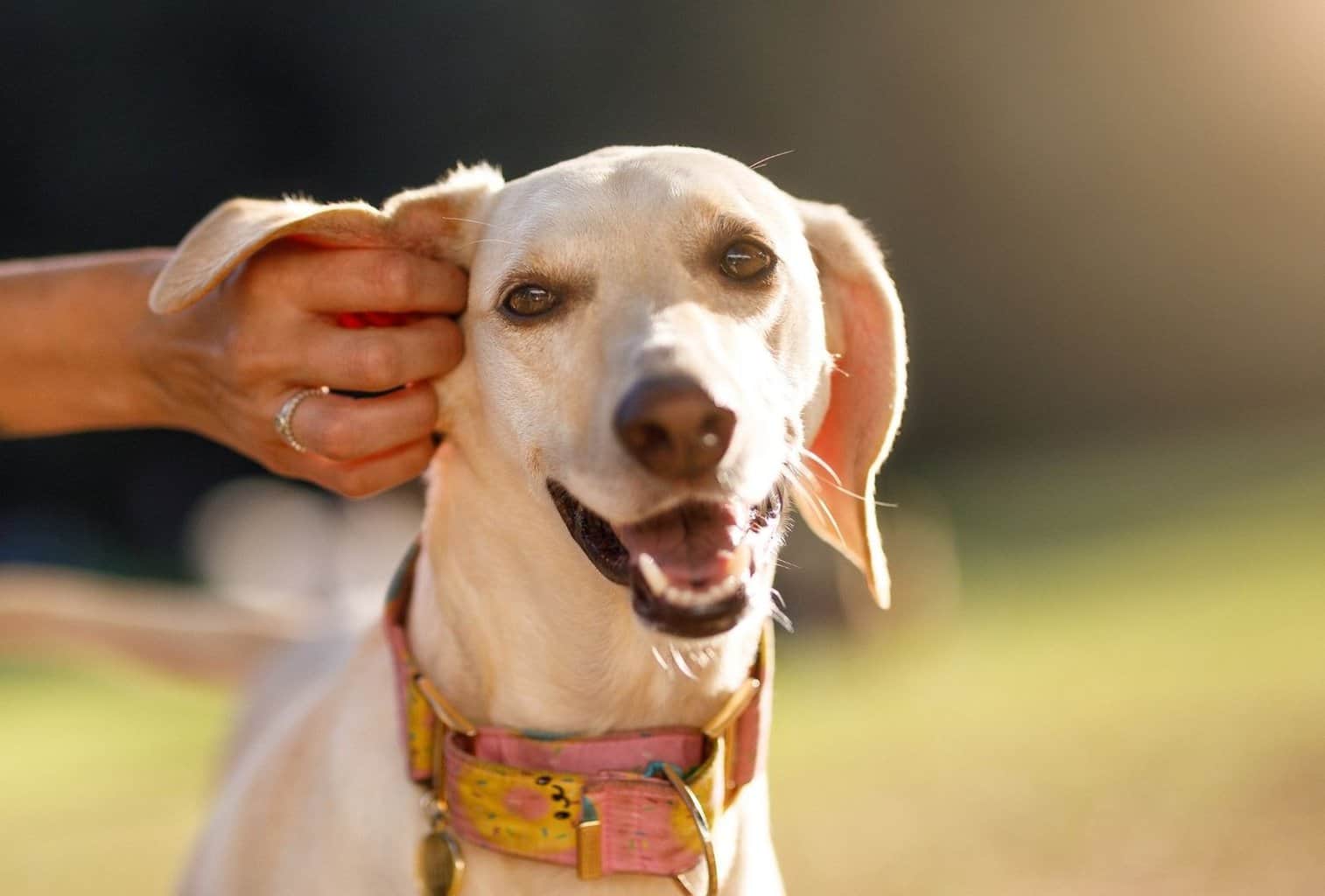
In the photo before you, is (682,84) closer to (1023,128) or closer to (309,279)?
(1023,128)

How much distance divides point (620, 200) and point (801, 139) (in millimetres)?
7489

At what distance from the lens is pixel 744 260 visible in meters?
2.01

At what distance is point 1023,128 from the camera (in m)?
9.41

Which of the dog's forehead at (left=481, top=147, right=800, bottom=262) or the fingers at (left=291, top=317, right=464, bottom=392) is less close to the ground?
the dog's forehead at (left=481, top=147, right=800, bottom=262)

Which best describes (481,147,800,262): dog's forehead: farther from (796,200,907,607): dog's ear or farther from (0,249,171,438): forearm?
(0,249,171,438): forearm

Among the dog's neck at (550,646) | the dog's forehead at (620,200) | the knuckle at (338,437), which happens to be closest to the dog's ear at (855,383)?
the dog's forehead at (620,200)

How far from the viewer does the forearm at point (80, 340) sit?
2328mm

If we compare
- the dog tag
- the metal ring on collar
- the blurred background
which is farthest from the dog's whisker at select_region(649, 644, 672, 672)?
the blurred background

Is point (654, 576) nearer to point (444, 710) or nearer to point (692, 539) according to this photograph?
point (692, 539)

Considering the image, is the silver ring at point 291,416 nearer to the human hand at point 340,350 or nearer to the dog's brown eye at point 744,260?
the human hand at point 340,350

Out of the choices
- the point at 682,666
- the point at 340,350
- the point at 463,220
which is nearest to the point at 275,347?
the point at 340,350

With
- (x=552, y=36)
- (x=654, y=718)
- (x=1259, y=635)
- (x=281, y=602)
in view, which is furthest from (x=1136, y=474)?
(x=654, y=718)

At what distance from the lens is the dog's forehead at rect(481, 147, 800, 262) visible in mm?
1964

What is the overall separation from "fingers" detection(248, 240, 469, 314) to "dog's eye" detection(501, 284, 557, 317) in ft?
0.46
